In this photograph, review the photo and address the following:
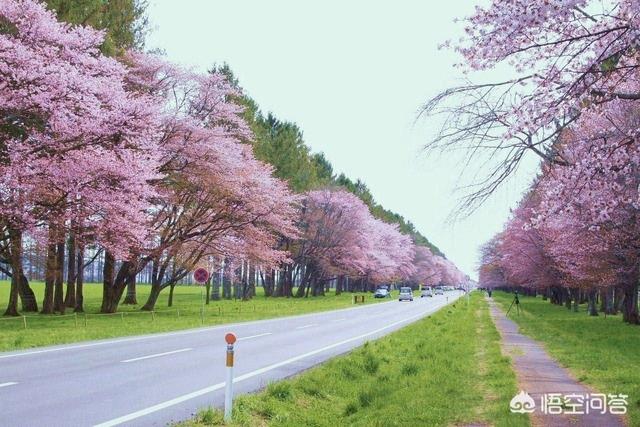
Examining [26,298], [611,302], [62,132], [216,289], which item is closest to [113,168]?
[62,132]

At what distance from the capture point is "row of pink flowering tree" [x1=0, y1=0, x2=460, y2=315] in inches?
770

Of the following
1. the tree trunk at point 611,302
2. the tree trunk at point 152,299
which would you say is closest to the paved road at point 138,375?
the tree trunk at point 152,299

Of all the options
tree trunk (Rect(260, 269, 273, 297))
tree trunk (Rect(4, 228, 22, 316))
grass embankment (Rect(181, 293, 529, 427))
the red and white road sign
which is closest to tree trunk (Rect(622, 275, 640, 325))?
grass embankment (Rect(181, 293, 529, 427))

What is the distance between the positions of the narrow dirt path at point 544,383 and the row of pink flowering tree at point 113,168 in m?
14.8

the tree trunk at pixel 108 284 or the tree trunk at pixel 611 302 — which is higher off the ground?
the tree trunk at pixel 108 284

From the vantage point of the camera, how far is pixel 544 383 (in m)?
10.6

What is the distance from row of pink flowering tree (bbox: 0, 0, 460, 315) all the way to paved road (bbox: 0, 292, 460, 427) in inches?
257

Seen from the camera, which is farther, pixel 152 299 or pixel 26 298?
pixel 152 299

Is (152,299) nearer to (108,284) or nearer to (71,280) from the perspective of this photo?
(108,284)

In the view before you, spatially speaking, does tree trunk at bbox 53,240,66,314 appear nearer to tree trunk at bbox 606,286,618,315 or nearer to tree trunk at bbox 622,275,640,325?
tree trunk at bbox 622,275,640,325

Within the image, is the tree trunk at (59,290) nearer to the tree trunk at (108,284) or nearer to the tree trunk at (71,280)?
the tree trunk at (71,280)

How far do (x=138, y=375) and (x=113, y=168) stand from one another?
41.6 feet

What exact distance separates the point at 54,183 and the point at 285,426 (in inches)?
663

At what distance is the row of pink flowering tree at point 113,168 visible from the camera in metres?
19.5
